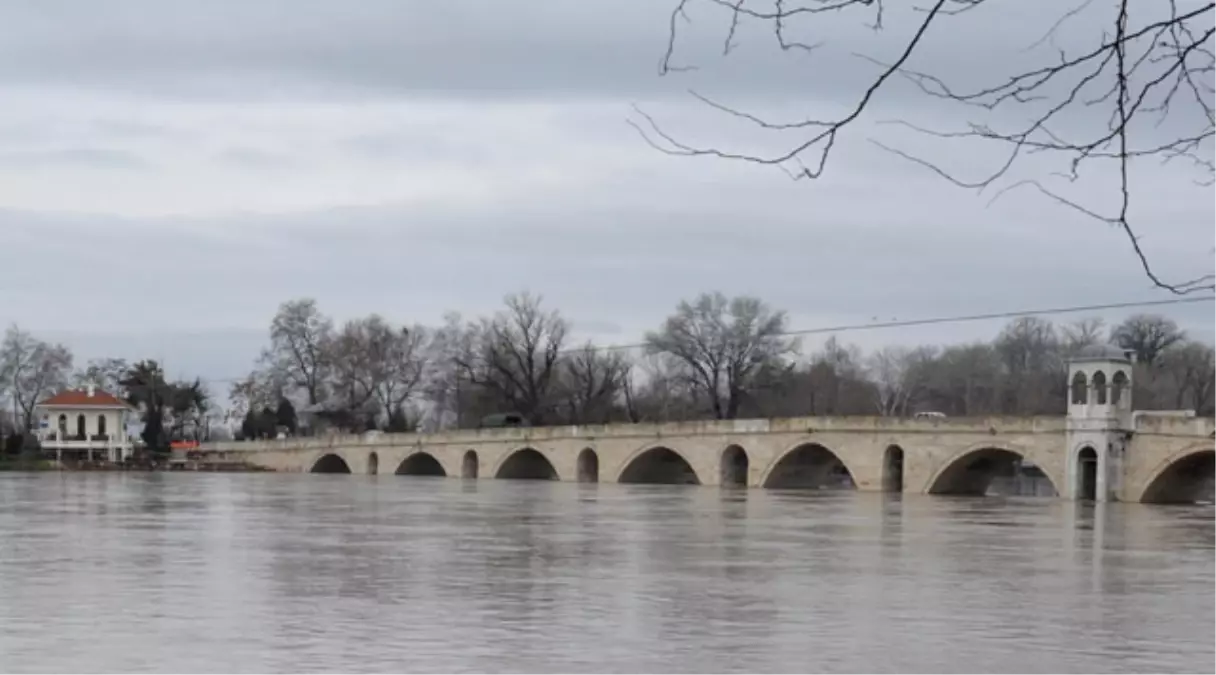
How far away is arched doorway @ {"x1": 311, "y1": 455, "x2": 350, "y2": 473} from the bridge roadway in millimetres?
958

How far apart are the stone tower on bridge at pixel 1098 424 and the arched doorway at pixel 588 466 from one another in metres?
21.0

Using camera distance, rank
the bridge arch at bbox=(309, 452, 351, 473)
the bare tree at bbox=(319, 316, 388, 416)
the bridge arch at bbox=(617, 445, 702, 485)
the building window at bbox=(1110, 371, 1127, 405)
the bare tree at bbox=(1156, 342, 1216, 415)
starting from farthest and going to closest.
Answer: the bare tree at bbox=(319, 316, 388, 416), the bridge arch at bbox=(309, 452, 351, 473), the bare tree at bbox=(1156, 342, 1216, 415), the bridge arch at bbox=(617, 445, 702, 485), the building window at bbox=(1110, 371, 1127, 405)

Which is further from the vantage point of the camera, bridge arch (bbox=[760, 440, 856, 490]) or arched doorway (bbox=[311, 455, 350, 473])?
arched doorway (bbox=[311, 455, 350, 473])

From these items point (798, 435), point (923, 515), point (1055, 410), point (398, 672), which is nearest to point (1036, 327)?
point (1055, 410)

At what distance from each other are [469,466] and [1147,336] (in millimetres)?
34904

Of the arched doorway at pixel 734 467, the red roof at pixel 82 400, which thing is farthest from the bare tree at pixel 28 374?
the arched doorway at pixel 734 467

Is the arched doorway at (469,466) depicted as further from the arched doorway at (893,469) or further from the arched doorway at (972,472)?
the arched doorway at (972,472)

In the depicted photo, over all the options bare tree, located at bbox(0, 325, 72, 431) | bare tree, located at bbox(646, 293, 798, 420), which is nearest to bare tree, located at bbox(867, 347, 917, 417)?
bare tree, located at bbox(646, 293, 798, 420)

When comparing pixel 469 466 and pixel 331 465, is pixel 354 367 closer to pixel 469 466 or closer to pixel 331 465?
pixel 331 465

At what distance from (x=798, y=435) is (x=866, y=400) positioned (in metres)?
32.9

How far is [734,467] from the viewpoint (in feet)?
178

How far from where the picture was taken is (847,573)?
17.8 meters

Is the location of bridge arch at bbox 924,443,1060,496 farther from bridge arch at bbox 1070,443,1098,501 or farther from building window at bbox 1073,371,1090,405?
building window at bbox 1073,371,1090,405

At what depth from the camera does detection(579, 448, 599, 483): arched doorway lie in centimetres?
5984
